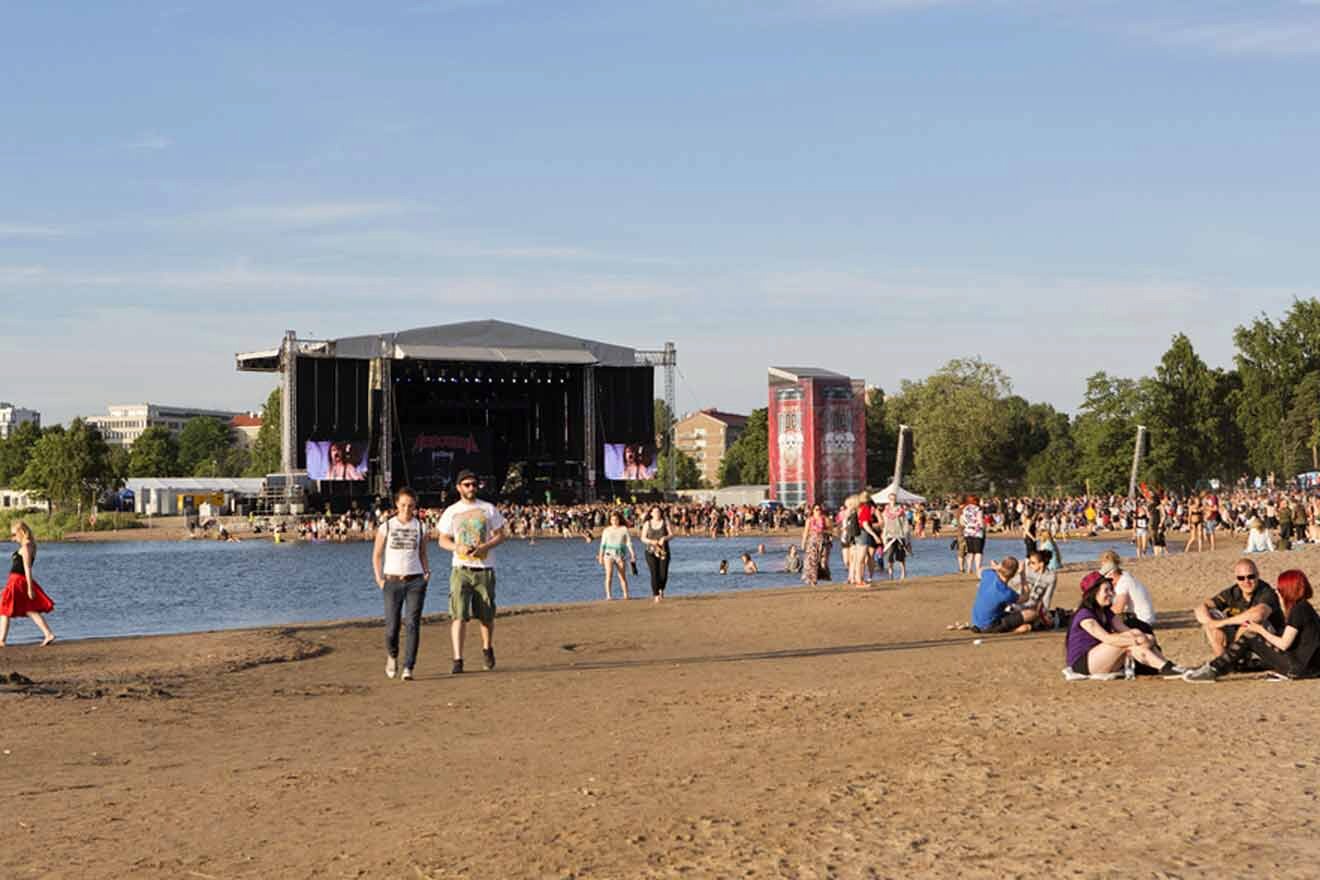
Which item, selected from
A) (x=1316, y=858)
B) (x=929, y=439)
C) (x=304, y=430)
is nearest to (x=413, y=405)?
(x=304, y=430)

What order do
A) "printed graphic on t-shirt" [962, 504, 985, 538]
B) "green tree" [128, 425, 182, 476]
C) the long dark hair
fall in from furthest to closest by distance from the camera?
"green tree" [128, 425, 182, 476], "printed graphic on t-shirt" [962, 504, 985, 538], the long dark hair

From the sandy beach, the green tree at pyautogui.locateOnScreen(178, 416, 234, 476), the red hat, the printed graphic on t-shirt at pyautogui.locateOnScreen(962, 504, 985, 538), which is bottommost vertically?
the sandy beach

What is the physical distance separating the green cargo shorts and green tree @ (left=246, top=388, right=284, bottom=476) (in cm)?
12161

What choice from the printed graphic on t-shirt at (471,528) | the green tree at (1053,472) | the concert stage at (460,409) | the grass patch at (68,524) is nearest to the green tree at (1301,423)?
the green tree at (1053,472)

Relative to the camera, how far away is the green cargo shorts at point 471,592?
11.5 m

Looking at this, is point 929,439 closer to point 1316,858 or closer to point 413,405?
point 413,405

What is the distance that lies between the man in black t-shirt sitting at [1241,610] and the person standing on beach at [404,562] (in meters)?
5.66

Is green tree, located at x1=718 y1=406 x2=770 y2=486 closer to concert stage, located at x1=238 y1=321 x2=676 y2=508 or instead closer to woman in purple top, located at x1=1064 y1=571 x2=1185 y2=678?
concert stage, located at x1=238 y1=321 x2=676 y2=508

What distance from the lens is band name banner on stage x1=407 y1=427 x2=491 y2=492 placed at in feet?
220

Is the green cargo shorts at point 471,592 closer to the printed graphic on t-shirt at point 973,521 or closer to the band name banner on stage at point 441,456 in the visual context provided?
the printed graphic on t-shirt at point 973,521

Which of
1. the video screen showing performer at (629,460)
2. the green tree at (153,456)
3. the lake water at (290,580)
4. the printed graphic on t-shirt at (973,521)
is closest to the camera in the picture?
the lake water at (290,580)

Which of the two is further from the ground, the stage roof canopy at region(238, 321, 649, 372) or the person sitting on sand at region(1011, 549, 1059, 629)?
the stage roof canopy at region(238, 321, 649, 372)

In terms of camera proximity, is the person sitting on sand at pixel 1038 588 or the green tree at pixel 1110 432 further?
the green tree at pixel 1110 432

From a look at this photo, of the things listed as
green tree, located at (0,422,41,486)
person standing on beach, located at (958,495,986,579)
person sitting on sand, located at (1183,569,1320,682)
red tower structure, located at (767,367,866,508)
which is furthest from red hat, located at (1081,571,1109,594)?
green tree, located at (0,422,41,486)
